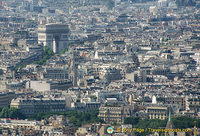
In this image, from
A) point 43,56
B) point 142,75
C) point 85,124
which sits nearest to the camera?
point 85,124

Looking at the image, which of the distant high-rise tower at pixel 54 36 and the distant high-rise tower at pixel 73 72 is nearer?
the distant high-rise tower at pixel 73 72

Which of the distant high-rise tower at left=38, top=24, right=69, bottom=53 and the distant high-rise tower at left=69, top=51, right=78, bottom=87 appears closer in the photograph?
the distant high-rise tower at left=69, top=51, right=78, bottom=87

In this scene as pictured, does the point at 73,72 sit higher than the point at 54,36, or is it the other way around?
the point at 73,72

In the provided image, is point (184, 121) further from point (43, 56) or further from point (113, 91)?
point (43, 56)

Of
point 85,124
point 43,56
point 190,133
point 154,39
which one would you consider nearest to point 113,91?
point 85,124

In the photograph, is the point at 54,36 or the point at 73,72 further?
the point at 54,36

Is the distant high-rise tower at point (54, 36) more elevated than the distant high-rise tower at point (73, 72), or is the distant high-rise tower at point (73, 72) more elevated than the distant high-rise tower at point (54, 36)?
the distant high-rise tower at point (73, 72)

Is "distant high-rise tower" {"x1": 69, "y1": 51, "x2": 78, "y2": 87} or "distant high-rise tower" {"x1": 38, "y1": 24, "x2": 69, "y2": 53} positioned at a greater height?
"distant high-rise tower" {"x1": 69, "y1": 51, "x2": 78, "y2": 87}

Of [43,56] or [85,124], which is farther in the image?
[43,56]
